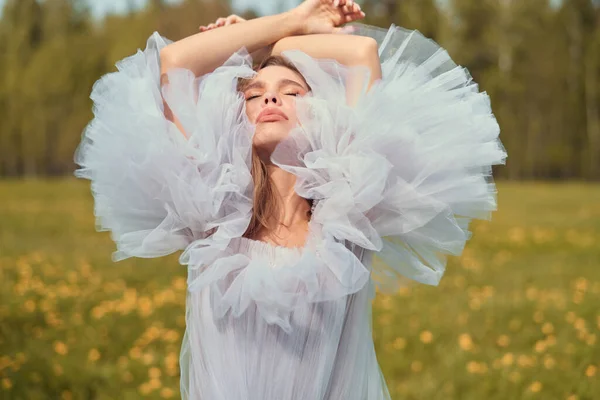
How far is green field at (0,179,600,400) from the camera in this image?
4609mm

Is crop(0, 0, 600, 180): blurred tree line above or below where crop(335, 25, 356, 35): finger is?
below

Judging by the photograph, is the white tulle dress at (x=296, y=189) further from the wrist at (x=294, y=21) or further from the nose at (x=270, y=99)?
the wrist at (x=294, y=21)

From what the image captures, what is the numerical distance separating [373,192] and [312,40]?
21.8 inches

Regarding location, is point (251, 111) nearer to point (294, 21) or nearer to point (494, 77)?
point (294, 21)

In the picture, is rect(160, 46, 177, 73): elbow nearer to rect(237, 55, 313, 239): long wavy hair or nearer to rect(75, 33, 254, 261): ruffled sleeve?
rect(75, 33, 254, 261): ruffled sleeve

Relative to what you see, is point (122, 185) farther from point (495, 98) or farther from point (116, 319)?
point (495, 98)

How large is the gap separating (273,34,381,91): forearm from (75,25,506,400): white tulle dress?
4 cm

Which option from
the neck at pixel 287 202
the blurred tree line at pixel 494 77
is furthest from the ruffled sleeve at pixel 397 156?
the blurred tree line at pixel 494 77

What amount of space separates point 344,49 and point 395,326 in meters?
3.69

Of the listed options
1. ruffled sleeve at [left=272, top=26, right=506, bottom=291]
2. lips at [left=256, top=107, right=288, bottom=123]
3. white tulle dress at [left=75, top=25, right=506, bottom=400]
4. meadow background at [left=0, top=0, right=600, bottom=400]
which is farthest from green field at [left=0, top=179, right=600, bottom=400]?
lips at [left=256, top=107, right=288, bottom=123]

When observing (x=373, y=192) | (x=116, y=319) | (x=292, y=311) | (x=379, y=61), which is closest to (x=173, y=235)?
(x=292, y=311)

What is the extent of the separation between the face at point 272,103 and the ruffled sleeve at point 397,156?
4 cm

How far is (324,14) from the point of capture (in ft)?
8.55

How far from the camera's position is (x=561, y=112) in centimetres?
2883
